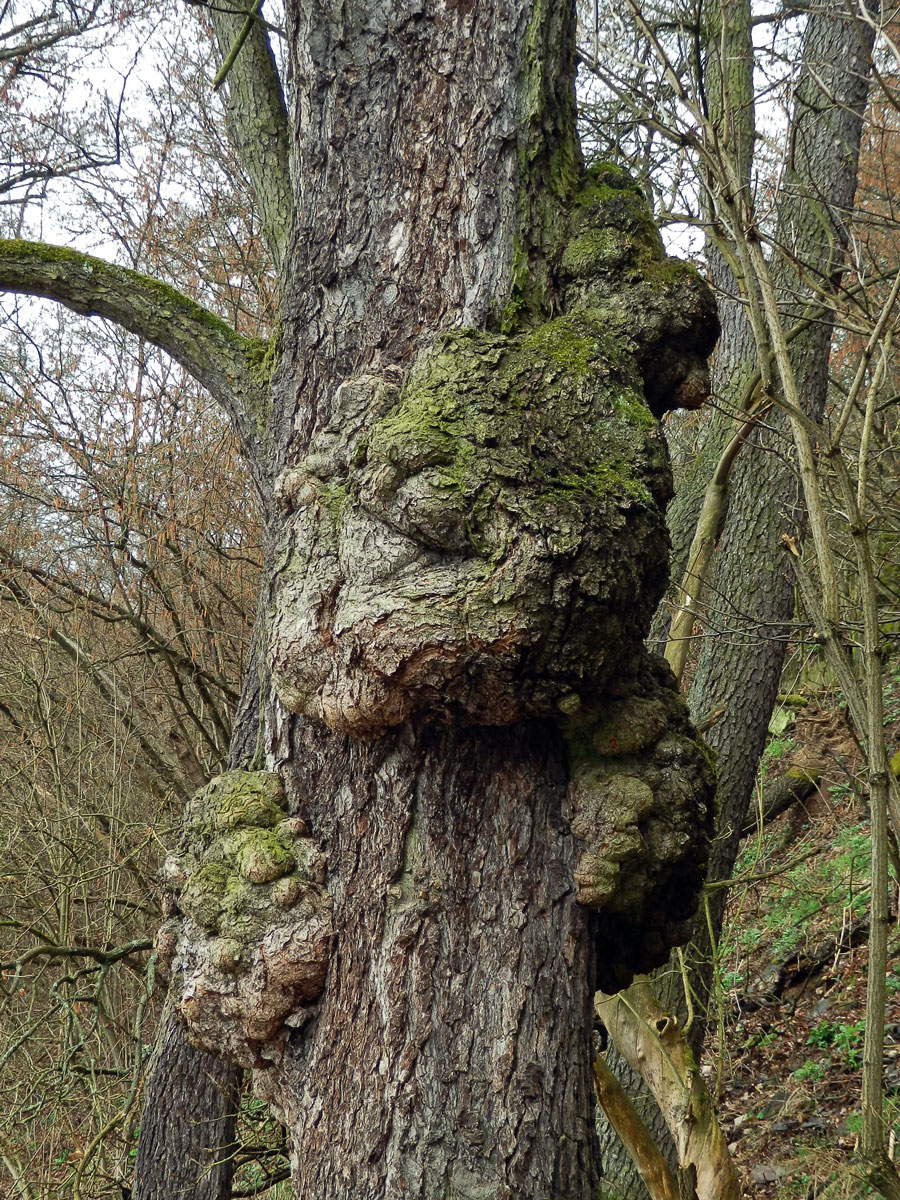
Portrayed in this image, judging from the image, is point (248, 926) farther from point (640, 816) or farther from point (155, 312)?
point (155, 312)

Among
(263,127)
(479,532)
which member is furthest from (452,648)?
(263,127)

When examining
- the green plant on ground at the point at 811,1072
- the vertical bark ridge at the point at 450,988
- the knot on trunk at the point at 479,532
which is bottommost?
the green plant on ground at the point at 811,1072

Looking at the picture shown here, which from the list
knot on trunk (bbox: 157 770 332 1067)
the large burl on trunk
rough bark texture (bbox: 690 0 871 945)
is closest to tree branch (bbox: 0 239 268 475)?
the large burl on trunk

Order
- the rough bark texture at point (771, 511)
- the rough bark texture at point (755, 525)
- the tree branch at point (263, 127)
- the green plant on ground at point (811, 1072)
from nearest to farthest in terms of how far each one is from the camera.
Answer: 1. the tree branch at point (263, 127)
2. the rough bark texture at point (755, 525)
3. the rough bark texture at point (771, 511)
4. the green plant on ground at point (811, 1072)

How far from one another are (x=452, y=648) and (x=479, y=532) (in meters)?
0.21

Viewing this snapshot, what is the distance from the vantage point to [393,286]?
1.94 metres

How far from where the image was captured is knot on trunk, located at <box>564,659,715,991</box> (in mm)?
1741

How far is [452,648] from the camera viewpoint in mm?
1583

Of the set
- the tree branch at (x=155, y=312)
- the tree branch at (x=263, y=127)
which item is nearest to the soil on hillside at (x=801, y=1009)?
the tree branch at (x=155, y=312)

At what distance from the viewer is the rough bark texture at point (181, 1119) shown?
3.34m

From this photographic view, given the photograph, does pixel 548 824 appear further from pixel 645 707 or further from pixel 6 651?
pixel 6 651

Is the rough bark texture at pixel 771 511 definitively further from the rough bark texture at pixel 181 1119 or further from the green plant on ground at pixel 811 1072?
the rough bark texture at pixel 181 1119

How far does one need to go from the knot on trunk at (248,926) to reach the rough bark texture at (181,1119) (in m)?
1.65

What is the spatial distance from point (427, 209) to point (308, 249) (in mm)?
296
